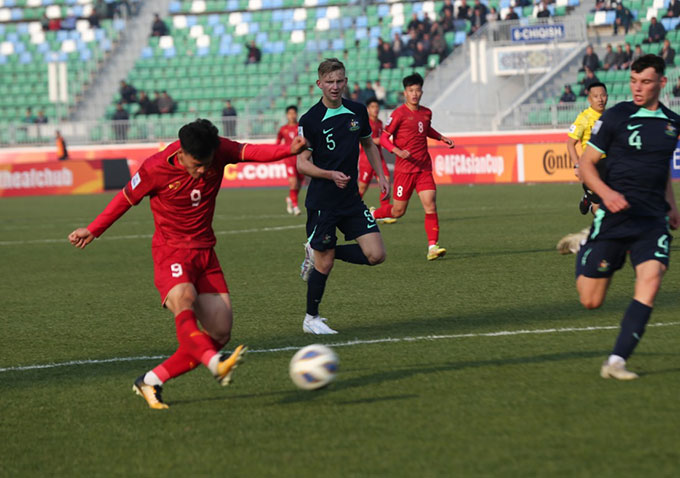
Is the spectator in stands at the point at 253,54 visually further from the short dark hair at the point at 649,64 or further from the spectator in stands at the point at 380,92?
the short dark hair at the point at 649,64

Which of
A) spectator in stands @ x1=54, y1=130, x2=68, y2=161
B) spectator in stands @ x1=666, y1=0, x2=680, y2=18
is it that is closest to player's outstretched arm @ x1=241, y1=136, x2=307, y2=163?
spectator in stands @ x1=666, y1=0, x2=680, y2=18

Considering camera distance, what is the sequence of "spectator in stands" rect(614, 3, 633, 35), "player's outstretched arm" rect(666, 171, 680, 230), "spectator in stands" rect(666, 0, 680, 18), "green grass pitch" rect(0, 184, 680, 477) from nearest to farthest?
"green grass pitch" rect(0, 184, 680, 477) → "player's outstretched arm" rect(666, 171, 680, 230) → "spectator in stands" rect(666, 0, 680, 18) → "spectator in stands" rect(614, 3, 633, 35)

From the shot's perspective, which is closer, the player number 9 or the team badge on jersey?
the player number 9

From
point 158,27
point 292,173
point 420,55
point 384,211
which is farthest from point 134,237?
point 158,27

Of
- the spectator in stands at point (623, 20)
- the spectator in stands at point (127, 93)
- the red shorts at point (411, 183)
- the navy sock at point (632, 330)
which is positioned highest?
the spectator in stands at point (623, 20)

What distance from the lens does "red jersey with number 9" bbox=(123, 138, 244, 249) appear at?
5.80 metres

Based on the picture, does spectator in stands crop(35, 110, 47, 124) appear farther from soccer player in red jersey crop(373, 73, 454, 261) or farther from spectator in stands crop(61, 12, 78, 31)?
soccer player in red jersey crop(373, 73, 454, 261)

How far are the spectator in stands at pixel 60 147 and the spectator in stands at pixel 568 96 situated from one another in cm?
1566

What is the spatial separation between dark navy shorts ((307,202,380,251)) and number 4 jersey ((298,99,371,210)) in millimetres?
53

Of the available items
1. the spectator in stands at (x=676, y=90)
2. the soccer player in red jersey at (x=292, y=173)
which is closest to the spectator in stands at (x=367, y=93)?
the spectator in stands at (x=676, y=90)

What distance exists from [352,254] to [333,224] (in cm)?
35

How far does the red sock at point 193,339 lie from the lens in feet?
17.4

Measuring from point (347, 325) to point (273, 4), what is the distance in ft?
111

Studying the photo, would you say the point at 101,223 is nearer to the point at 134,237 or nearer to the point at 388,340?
the point at 388,340
